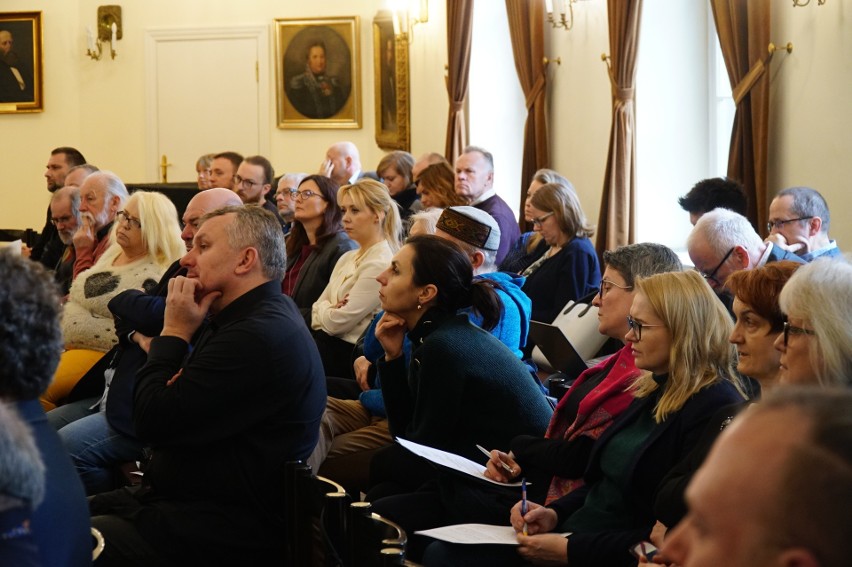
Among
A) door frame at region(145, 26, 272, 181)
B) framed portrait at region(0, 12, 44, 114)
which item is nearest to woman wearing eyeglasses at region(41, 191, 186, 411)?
door frame at region(145, 26, 272, 181)

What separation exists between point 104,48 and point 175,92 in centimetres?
118

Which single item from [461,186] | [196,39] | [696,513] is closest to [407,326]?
[696,513]

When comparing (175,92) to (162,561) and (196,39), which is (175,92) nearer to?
(196,39)

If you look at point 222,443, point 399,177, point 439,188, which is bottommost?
point 222,443

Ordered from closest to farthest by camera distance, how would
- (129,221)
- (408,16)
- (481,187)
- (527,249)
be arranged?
(129,221)
(527,249)
(481,187)
(408,16)

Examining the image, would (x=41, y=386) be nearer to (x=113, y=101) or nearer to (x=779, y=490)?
(x=779, y=490)

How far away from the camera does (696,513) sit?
1087 millimetres

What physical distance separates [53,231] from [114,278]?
3.59 metres

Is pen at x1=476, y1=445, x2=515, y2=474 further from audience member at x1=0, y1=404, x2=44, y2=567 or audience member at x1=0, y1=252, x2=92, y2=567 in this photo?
audience member at x1=0, y1=404, x2=44, y2=567

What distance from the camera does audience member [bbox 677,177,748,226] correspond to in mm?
6043

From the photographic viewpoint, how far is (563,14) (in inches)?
357

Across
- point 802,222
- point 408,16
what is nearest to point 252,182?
point 802,222

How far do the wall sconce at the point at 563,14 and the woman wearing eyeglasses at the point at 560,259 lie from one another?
2.94 metres

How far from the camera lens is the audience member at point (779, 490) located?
3.19ft
